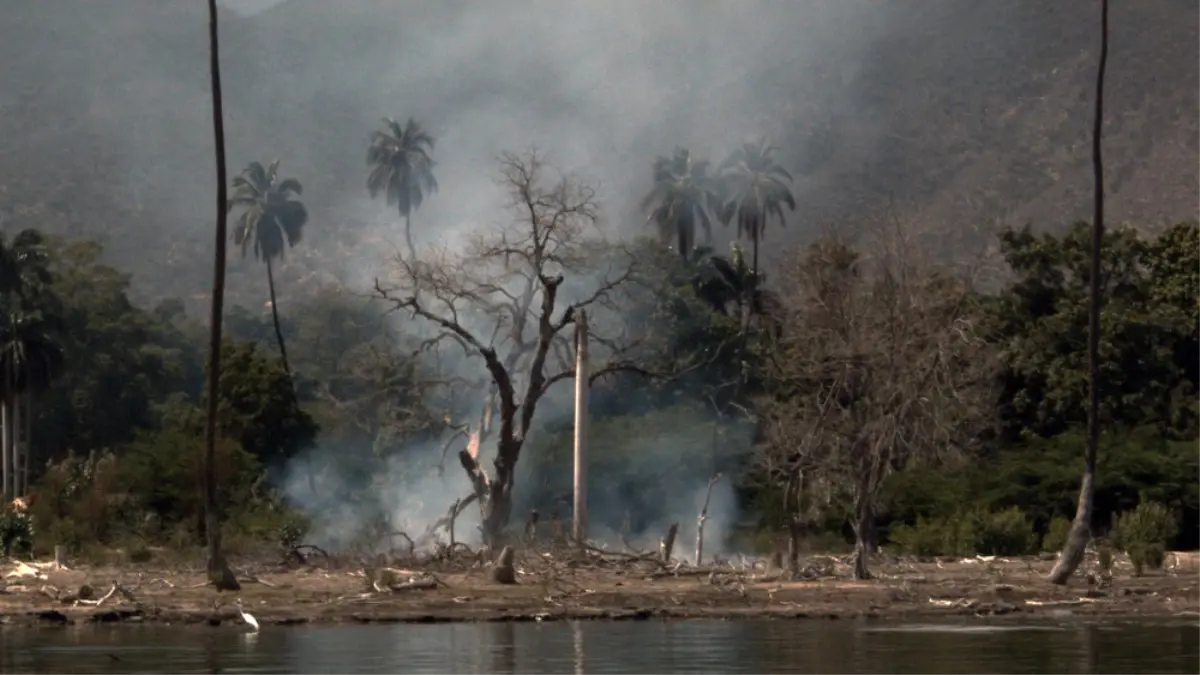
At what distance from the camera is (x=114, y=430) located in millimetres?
93500

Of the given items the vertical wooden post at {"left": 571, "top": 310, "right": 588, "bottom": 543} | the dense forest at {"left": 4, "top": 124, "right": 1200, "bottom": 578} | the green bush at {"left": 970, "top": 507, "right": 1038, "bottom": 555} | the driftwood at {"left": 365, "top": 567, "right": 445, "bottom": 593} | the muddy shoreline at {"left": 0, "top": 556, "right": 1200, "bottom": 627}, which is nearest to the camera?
the muddy shoreline at {"left": 0, "top": 556, "right": 1200, "bottom": 627}

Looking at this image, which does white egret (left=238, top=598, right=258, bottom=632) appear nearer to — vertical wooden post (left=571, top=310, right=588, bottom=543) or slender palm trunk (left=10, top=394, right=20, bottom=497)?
vertical wooden post (left=571, top=310, right=588, bottom=543)

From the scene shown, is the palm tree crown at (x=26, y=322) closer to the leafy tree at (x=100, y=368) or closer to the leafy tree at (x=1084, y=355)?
the leafy tree at (x=100, y=368)

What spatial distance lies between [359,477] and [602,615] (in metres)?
42.7

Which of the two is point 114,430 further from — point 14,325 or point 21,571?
point 21,571


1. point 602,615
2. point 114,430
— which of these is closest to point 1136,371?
point 602,615

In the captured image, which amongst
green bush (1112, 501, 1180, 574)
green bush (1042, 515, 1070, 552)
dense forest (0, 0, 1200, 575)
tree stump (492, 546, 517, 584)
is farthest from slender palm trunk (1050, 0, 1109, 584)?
green bush (1042, 515, 1070, 552)

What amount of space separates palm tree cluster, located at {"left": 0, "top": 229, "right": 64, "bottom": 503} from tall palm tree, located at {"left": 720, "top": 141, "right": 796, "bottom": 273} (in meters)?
30.4

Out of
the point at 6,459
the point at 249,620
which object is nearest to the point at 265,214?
the point at 6,459

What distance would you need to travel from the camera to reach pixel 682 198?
97.1 metres

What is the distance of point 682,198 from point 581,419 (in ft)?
151

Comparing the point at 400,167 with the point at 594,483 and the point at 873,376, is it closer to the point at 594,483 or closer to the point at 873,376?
the point at 594,483

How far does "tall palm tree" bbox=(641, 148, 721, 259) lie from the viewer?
319 ft

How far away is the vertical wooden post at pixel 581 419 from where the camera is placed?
164 feet
